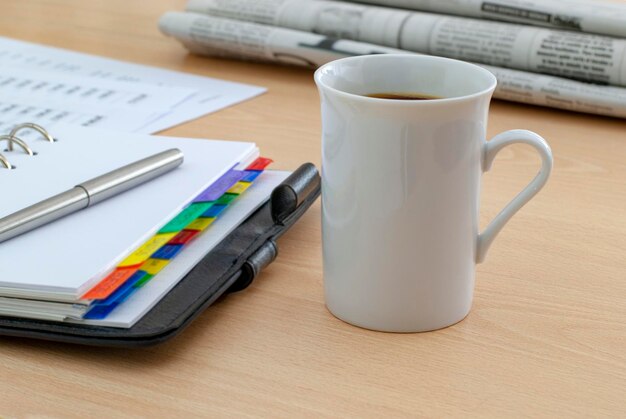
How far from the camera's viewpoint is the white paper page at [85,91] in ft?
3.19

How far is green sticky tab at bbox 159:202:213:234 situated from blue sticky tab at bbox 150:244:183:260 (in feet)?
0.03

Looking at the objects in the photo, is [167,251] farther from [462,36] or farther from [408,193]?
[462,36]

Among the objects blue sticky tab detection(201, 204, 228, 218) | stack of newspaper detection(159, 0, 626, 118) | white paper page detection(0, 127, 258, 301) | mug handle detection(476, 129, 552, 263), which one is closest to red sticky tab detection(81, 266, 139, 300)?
white paper page detection(0, 127, 258, 301)

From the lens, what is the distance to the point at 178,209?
2.01ft

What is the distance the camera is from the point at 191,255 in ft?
1.96

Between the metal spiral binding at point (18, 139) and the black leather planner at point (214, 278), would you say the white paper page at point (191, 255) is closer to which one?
the black leather planner at point (214, 278)

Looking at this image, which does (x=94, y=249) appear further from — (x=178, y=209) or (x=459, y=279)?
(x=459, y=279)

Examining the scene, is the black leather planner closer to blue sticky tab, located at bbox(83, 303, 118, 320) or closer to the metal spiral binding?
blue sticky tab, located at bbox(83, 303, 118, 320)

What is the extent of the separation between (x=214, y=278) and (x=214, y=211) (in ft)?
0.28

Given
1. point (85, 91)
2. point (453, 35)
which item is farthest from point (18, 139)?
point (453, 35)

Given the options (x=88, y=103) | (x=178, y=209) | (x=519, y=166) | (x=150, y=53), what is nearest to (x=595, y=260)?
(x=519, y=166)

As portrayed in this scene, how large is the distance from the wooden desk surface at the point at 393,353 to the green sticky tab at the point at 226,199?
5 centimetres

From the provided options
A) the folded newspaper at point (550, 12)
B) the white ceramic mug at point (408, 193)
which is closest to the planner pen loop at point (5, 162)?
the white ceramic mug at point (408, 193)

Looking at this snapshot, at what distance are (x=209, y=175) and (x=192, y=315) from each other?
6.1 inches
